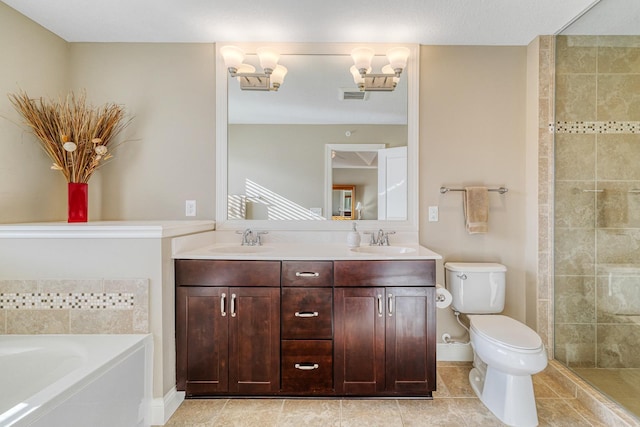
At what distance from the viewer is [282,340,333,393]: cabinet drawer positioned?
178cm

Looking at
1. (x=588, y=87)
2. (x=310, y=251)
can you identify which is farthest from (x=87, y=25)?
(x=588, y=87)

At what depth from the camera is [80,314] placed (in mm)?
1652

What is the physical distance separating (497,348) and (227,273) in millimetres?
1507

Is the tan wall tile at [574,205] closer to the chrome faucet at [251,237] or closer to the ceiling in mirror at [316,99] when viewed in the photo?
the ceiling in mirror at [316,99]

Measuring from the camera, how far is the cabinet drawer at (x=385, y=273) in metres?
1.79

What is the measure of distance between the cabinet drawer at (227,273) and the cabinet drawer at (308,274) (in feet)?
0.17

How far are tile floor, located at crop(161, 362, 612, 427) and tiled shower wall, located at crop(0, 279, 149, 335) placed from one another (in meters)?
0.59

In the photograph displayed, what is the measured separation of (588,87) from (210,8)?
244 centimetres

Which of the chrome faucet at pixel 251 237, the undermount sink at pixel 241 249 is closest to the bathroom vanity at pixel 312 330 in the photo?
the undermount sink at pixel 241 249

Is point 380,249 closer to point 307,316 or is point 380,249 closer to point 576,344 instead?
point 307,316

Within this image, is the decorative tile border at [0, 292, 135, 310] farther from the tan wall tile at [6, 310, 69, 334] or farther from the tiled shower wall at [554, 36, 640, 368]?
the tiled shower wall at [554, 36, 640, 368]

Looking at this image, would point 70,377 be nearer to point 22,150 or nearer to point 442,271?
point 22,150

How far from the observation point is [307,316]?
70.4 inches

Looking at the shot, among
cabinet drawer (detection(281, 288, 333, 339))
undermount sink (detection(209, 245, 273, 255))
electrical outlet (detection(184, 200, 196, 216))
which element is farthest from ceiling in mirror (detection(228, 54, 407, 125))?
cabinet drawer (detection(281, 288, 333, 339))
